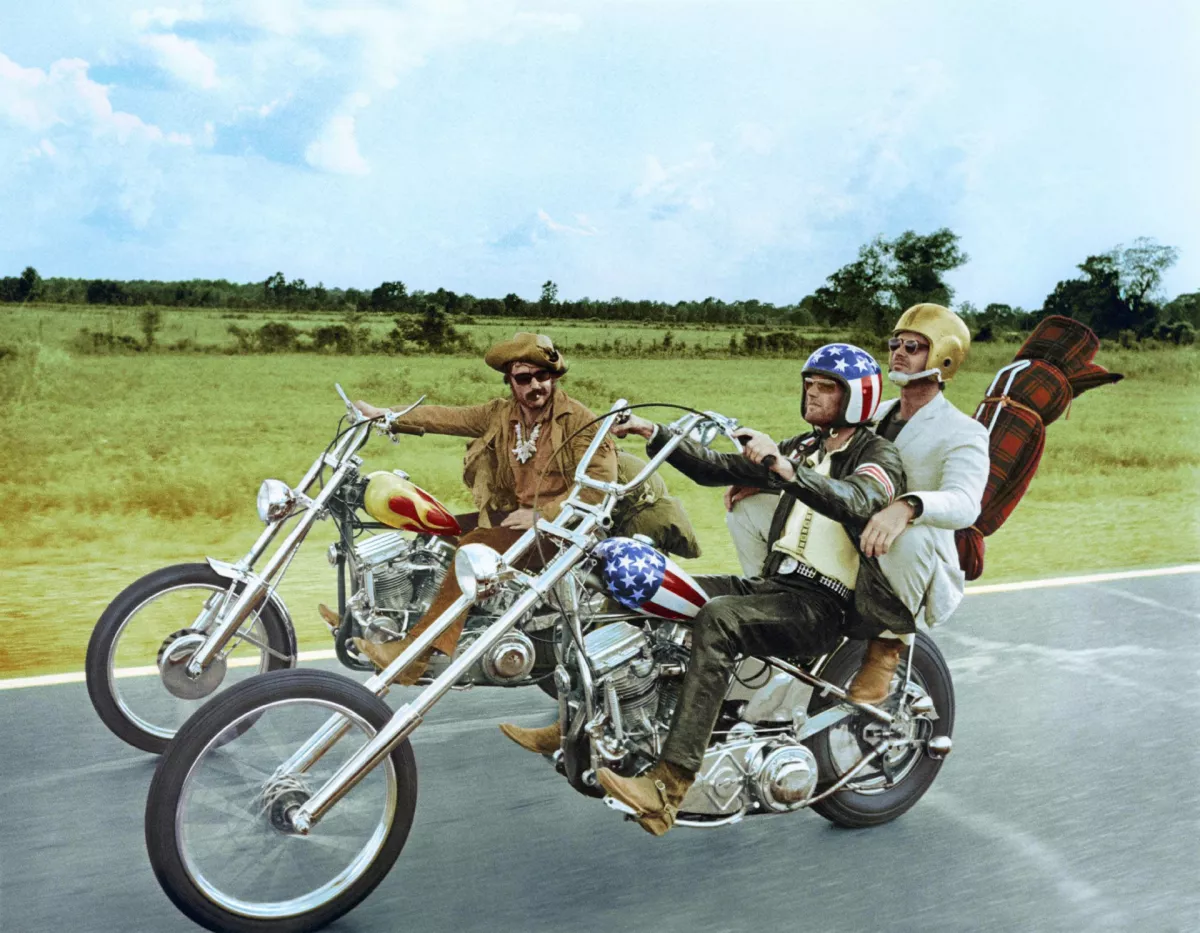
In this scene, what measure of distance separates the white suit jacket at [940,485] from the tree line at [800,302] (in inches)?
258

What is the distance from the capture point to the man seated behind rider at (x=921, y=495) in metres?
3.67

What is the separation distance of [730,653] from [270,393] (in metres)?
9.86

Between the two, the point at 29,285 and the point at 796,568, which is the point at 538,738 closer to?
the point at 796,568

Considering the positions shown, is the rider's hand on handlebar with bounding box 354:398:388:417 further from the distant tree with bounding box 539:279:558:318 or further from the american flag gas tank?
the distant tree with bounding box 539:279:558:318

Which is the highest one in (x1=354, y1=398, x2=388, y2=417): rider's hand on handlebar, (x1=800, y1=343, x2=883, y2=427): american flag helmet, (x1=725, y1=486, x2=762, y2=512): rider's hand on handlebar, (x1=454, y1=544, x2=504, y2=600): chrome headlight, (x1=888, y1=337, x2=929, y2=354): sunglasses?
(x1=888, y1=337, x2=929, y2=354): sunglasses

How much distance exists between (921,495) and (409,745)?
5.15 feet

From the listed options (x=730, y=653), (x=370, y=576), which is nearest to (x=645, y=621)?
(x=730, y=653)

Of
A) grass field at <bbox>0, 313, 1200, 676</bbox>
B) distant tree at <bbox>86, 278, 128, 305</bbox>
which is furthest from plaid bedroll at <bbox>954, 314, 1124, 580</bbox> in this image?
distant tree at <bbox>86, 278, 128, 305</bbox>

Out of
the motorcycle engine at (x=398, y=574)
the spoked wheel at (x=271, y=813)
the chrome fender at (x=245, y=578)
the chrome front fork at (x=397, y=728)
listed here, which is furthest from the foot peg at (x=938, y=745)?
the chrome fender at (x=245, y=578)

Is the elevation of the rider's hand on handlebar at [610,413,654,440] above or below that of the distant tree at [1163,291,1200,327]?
below

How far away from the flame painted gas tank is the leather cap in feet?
1.92

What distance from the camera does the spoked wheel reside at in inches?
121

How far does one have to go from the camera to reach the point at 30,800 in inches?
167

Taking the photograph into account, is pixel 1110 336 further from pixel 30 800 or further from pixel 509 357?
pixel 30 800
